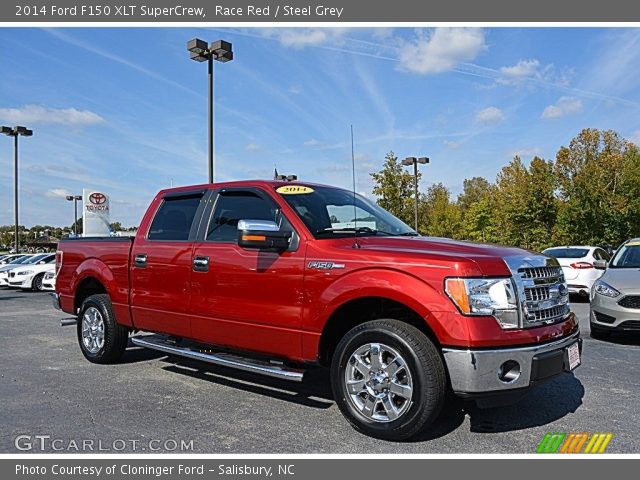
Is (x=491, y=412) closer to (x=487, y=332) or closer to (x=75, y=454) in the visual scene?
(x=487, y=332)

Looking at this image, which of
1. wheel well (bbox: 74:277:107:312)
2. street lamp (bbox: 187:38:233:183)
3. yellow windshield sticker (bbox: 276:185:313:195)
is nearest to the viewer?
yellow windshield sticker (bbox: 276:185:313:195)

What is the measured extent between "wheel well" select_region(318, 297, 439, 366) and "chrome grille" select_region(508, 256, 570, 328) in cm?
73

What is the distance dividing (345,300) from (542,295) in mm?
1434

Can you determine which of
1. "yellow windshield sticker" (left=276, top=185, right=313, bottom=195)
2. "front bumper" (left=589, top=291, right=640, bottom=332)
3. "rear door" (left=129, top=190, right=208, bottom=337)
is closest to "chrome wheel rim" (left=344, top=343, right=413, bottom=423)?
"yellow windshield sticker" (left=276, top=185, right=313, bottom=195)

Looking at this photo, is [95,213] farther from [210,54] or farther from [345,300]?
[345,300]

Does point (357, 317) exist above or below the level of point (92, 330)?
above

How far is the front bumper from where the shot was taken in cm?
747

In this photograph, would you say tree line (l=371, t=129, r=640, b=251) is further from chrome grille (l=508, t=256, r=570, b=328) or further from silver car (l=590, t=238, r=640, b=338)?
chrome grille (l=508, t=256, r=570, b=328)

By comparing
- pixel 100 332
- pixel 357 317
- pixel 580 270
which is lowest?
pixel 100 332

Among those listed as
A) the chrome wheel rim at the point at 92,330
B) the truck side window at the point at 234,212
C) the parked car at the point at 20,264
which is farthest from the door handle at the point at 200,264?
the parked car at the point at 20,264

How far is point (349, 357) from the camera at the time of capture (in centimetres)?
425

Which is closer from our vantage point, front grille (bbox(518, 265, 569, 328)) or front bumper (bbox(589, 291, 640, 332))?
front grille (bbox(518, 265, 569, 328))

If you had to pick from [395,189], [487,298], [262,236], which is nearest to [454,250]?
[487,298]

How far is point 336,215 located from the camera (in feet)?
Result: 16.9
